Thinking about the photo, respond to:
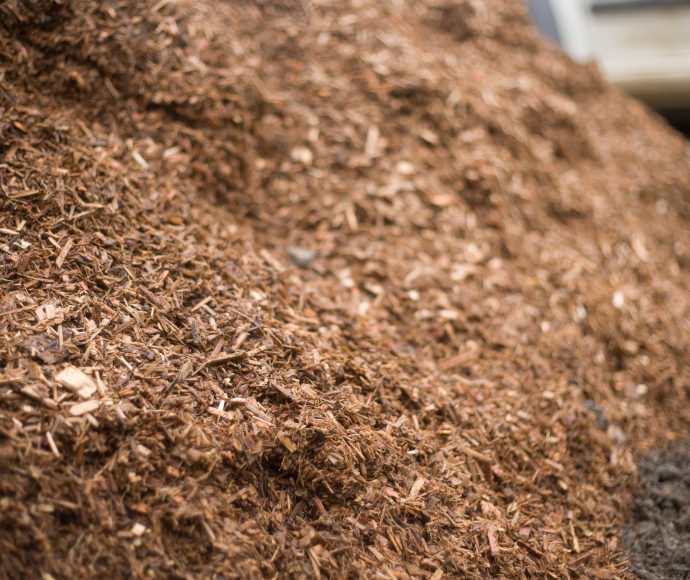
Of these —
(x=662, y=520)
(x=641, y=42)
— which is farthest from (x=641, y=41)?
(x=662, y=520)

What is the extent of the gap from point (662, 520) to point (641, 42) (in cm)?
536

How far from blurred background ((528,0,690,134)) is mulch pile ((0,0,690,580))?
257 cm

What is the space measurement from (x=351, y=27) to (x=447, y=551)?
302 centimetres

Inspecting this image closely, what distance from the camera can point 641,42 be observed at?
19.3ft

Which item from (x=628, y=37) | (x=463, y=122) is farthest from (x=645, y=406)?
(x=628, y=37)

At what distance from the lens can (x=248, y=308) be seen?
2.24 meters

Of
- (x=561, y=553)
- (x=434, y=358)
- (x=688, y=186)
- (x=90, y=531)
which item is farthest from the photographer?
(x=688, y=186)

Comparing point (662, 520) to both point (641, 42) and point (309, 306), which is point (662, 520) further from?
point (641, 42)

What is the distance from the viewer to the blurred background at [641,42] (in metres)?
5.75

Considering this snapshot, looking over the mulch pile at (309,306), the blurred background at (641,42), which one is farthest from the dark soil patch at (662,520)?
the blurred background at (641,42)

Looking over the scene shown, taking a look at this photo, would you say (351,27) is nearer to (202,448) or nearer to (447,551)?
(202,448)

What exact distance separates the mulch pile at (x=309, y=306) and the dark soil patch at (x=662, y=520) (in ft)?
0.25

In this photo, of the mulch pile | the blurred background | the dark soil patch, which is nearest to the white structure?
the blurred background

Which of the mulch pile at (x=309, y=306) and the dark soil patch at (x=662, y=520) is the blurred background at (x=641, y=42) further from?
the dark soil patch at (x=662, y=520)
